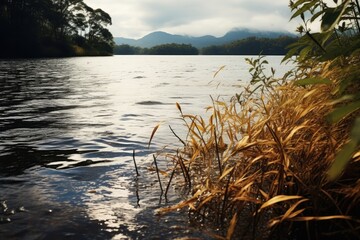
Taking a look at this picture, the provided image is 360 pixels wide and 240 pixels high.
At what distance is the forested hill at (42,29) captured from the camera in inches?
2167

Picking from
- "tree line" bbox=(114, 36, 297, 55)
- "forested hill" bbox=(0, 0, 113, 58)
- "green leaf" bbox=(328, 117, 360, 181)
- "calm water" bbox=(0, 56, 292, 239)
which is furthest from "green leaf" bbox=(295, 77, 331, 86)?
"tree line" bbox=(114, 36, 297, 55)

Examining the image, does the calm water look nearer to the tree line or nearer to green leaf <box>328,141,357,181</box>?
green leaf <box>328,141,357,181</box>

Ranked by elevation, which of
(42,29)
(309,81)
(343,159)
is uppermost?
(42,29)

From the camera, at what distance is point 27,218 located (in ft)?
8.11

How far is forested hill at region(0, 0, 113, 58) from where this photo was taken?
55031mm

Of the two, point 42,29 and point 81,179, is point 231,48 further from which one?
point 81,179

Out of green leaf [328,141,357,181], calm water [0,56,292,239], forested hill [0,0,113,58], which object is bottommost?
calm water [0,56,292,239]

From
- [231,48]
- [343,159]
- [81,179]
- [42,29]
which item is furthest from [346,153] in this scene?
[231,48]

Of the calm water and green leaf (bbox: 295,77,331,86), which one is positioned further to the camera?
the calm water

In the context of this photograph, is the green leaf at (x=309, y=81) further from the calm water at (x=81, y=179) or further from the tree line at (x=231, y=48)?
the tree line at (x=231, y=48)

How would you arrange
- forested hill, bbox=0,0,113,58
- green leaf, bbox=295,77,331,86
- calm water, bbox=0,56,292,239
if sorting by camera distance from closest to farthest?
green leaf, bbox=295,77,331,86
calm water, bbox=0,56,292,239
forested hill, bbox=0,0,113,58

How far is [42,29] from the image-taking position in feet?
234

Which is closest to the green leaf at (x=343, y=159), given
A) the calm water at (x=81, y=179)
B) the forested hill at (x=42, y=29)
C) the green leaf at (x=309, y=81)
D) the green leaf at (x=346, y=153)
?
the green leaf at (x=346, y=153)

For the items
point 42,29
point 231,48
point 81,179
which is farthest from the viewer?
point 231,48
